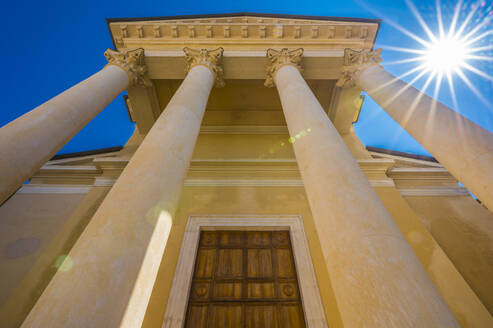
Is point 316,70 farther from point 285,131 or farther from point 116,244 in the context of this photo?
point 116,244

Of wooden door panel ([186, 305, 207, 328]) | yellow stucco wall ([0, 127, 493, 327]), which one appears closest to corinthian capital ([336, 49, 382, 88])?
yellow stucco wall ([0, 127, 493, 327])

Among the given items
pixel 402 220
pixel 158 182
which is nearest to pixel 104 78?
pixel 158 182

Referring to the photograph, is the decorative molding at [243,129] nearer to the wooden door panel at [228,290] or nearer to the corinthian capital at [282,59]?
the corinthian capital at [282,59]

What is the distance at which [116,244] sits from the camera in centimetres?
345

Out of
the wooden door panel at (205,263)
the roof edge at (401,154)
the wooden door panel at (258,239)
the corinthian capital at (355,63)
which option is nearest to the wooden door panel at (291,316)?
the wooden door panel at (258,239)

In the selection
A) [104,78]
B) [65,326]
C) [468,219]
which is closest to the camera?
[65,326]

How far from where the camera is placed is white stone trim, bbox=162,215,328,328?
6.90 m

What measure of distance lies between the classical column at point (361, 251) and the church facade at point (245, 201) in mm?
23

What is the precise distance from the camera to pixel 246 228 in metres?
9.71

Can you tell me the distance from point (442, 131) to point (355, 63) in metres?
7.07

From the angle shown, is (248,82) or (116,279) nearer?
(116,279)

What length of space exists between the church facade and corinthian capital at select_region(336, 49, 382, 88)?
0.10 meters

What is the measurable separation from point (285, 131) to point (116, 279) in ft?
49.0

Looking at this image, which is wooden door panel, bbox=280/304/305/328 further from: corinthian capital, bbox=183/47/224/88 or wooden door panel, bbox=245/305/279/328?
corinthian capital, bbox=183/47/224/88
